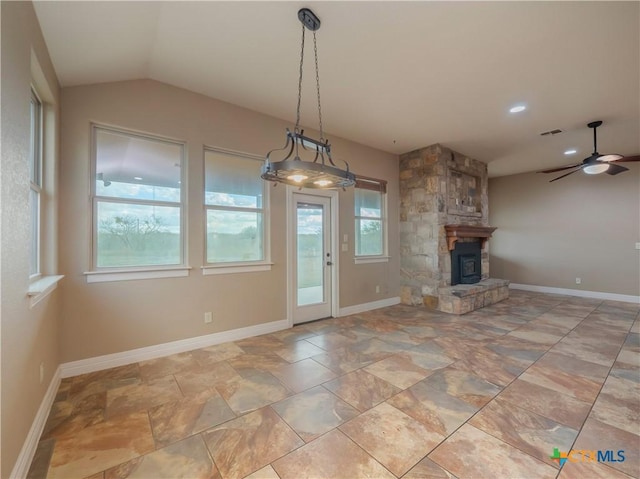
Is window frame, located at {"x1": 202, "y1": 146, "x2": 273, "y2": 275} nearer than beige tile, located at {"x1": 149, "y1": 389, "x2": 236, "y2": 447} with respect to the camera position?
No

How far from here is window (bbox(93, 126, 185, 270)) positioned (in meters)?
2.91

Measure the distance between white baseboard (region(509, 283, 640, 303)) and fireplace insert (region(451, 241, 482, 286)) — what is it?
85.5 inches

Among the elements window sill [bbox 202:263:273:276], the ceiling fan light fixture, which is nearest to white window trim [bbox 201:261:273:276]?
window sill [bbox 202:263:273:276]

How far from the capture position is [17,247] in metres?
1.58

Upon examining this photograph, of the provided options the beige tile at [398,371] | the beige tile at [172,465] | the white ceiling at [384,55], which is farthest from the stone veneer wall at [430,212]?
the beige tile at [172,465]

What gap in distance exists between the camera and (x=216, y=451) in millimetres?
1739

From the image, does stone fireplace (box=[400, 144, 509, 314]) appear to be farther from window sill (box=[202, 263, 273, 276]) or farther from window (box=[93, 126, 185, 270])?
window (box=[93, 126, 185, 270])

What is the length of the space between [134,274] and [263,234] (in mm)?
1630

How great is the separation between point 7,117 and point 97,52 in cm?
144

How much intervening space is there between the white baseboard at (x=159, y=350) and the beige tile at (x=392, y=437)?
2.15 m

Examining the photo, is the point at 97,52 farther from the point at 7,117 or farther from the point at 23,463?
the point at 23,463

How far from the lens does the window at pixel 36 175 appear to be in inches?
90.1

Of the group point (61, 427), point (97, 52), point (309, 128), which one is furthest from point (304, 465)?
point (309, 128)

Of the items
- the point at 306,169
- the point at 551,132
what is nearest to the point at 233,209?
the point at 306,169
